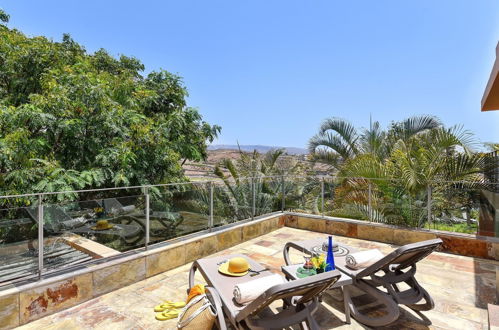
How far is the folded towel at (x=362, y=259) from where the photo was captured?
11.2 feet

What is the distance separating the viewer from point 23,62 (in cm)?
807

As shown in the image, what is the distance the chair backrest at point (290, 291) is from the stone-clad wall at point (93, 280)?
7.78ft

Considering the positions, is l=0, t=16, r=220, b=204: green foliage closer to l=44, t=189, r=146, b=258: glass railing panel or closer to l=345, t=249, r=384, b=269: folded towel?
l=44, t=189, r=146, b=258: glass railing panel

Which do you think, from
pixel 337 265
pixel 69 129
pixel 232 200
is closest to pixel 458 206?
pixel 337 265

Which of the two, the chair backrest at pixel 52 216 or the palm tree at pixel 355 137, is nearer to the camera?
the chair backrest at pixel 52 216

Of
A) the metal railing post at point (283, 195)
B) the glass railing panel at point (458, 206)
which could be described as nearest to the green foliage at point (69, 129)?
the metal railing post at point (283, 195)

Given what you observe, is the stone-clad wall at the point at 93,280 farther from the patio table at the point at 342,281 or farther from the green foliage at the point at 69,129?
the green foliage at the point at 69,129

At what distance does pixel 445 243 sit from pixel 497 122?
16.3 feet

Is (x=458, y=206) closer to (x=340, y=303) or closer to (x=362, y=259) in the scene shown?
(x=362, y=259)

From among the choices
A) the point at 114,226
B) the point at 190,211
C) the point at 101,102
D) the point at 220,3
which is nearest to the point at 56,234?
the point at 114,226

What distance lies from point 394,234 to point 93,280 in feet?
18.6

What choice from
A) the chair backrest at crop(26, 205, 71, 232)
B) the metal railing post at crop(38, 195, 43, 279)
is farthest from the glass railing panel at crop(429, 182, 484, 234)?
the metal railing post at crop(38, 195, 43, 279)

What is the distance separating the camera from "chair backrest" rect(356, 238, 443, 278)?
298 centimetres

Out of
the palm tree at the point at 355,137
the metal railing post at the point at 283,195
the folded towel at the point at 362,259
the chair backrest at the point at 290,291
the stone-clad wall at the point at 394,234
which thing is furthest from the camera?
the palm tree at the point at 355,137
